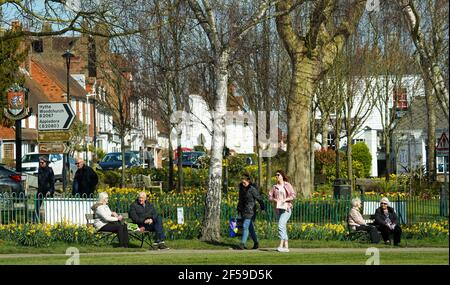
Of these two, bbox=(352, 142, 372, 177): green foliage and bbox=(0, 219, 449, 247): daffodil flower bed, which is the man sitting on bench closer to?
bbox=(0, 219, 449, 247): daffodil flower bed

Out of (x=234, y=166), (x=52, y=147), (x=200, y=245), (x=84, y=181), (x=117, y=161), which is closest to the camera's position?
(x=200, y=245)

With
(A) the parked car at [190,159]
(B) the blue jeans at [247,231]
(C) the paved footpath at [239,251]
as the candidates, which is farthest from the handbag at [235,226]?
(A) the parked car at [190,159]

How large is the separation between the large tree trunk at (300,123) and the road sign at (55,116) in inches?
309

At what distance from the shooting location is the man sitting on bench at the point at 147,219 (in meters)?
20.0

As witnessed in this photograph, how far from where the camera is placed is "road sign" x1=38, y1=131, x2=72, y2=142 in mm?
23094

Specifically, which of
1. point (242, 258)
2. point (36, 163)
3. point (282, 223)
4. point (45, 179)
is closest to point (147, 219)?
point (282, 223)

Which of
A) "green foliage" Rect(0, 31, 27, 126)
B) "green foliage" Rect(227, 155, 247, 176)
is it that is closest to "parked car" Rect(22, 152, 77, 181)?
"green foliage" Rect(0, 31, 27, 126)

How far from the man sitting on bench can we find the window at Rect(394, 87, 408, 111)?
31.7m

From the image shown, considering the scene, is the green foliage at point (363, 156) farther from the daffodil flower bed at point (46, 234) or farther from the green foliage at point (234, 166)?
the daffodil flower bed at point (46, 234)

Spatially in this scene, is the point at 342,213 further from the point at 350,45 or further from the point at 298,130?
the point at 350,45

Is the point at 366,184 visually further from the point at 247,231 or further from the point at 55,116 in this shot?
the point at 247,231

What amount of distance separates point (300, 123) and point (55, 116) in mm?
8533

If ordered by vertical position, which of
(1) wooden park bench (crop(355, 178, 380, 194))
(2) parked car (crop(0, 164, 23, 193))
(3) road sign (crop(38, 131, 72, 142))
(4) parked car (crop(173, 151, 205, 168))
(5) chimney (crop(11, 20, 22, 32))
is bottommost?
(1) wooden park bench (crop(355, 178, 380, 194))

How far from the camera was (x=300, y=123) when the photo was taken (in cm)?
2878
